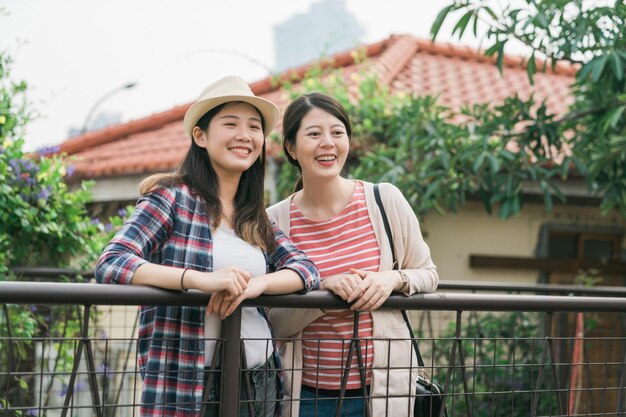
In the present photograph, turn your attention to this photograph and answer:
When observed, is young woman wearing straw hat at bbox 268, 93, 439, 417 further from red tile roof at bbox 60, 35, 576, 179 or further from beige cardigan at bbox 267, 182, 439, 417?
red tile roof at bbox 60, 35, 576, 179

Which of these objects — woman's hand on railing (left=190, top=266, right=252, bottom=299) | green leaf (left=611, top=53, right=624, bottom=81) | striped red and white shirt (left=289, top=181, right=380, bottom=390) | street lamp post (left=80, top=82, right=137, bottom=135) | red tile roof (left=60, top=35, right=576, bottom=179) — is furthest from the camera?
street lamp post (left=80, top=82, right=137, bottom=135)

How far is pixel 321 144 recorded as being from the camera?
3008 millimetres

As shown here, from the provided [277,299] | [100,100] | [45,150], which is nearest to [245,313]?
[277,299]

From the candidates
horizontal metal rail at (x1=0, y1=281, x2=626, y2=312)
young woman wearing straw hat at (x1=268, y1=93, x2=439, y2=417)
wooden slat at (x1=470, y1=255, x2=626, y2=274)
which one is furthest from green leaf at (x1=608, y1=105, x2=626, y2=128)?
wooden slat at (x1=470, y1=255, x2=626, y2=274)

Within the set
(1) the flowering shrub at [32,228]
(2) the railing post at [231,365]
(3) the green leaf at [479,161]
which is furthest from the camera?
(3) the green leaf at [479,161]

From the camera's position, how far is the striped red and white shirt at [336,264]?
293 cm

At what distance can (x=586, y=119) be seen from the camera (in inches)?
241

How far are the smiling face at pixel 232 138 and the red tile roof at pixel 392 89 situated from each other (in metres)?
5.32

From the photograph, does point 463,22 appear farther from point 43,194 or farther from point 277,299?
point 277,299

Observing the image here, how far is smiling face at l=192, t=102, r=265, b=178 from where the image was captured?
111 inches

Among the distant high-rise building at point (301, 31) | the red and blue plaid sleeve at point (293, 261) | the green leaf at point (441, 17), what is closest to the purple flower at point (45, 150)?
the green leaf at point (441, 17)

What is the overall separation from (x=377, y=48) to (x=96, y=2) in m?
9.92

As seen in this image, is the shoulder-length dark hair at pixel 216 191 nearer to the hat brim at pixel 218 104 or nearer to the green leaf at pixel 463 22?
the hat brim at pixel 218 104

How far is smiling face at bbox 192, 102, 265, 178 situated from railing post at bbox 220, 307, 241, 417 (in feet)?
1.80
